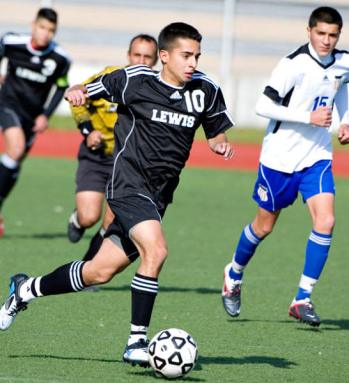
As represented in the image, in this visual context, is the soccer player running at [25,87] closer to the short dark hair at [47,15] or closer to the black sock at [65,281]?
the short dark hair at [47,15]

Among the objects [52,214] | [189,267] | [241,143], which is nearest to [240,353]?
[189,267]

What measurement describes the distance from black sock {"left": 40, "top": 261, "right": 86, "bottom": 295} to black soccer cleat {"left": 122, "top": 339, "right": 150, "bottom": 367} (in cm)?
57

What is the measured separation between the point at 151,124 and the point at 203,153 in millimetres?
16130

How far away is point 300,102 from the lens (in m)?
8.48

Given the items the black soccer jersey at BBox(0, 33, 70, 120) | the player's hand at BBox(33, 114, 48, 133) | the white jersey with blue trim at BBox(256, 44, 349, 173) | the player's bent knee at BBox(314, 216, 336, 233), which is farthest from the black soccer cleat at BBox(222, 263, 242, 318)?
the black soccer jersey at BBox(0, 33, 70, 120)

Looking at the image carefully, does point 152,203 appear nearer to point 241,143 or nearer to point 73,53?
point 241,143

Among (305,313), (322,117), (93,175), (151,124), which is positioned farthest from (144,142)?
(93,175)

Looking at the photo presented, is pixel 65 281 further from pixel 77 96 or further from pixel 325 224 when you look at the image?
pixel 325 224

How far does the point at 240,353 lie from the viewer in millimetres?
7285

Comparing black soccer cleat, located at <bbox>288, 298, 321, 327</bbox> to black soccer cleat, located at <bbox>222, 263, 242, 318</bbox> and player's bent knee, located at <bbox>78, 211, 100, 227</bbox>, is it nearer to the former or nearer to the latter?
black soccer cleat, located at <bbox>222, 263, 242, 318</bbox>

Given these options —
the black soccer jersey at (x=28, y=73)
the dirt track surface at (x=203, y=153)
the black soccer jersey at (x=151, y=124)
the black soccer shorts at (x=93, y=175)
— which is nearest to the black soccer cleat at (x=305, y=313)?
the black soccer jersey at (x=151, y=124)

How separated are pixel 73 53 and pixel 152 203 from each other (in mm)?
24725

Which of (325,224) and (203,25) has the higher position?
(325,224)

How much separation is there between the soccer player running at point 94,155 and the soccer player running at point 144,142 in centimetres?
204
